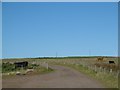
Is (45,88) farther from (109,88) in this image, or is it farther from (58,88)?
(109,88)

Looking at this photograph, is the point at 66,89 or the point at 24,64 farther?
the point at 24,64

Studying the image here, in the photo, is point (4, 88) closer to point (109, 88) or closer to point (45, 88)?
point (45, 88)

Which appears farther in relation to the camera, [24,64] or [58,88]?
[24,64]

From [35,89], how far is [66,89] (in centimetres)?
173

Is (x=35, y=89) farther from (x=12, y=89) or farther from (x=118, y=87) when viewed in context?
(x=118, y=87)

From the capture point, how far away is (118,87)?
1938 cm

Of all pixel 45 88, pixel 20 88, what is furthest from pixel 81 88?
pixel 20 88

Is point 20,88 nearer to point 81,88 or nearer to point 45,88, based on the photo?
point 45,88

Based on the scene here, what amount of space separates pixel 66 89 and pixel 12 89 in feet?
9.83

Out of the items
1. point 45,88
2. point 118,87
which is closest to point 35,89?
point 45,88

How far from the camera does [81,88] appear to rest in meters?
18.8

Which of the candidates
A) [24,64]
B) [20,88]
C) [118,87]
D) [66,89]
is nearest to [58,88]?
[66,89]

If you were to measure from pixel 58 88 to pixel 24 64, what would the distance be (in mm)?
31742

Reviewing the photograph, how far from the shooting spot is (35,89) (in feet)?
61.2
